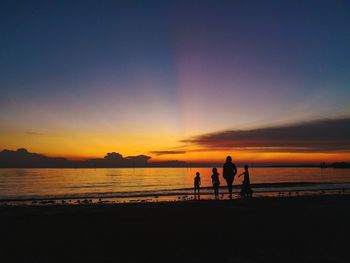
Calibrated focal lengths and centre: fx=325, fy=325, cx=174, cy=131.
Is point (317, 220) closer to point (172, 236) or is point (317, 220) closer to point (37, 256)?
point (172, 236)

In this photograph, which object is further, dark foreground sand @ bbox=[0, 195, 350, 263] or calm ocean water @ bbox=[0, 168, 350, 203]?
calm ocean water @ bbox=[0, 168, 350, 203]

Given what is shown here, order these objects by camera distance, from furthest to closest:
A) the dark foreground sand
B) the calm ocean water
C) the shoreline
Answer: the calm ocean water → the shoreline → the dark foreground sand

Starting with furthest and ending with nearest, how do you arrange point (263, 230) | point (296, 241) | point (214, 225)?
point (214, 225), point (263, 230), point (296, 241)

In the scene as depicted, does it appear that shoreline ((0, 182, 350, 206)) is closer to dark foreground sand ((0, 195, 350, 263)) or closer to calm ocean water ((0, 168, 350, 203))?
calm ocean water ((0, 168, 350, 203))

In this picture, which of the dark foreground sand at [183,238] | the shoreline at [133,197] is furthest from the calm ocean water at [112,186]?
the dark foreground sand at [183,238]

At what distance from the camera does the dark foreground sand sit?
808 cm

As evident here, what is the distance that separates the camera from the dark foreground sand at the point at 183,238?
26.5 ft

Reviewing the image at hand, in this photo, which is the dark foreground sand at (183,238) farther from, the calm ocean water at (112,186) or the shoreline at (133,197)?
the calm ocean water at (112,186)

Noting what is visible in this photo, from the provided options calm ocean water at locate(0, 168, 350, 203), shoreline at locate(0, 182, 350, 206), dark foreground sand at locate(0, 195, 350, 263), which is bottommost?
calm ocean water at locate(0, 168, 350, 203)

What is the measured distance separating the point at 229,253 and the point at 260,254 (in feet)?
2.52

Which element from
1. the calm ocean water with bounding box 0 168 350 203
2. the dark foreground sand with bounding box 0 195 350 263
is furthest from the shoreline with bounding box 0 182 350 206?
the dark foreground sand with bounding box 0 195 350 263

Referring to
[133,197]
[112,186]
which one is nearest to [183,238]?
[133,197]

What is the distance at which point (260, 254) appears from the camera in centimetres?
816

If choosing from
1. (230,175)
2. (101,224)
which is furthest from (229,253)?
(230,175)
